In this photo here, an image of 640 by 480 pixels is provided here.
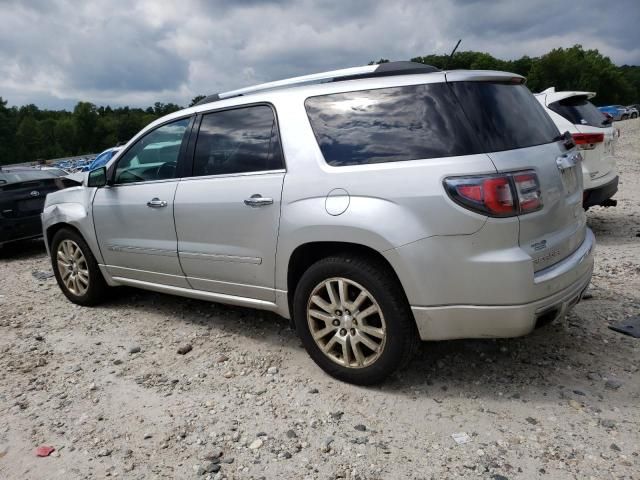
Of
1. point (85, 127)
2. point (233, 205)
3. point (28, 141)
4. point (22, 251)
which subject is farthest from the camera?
point (85, 127)

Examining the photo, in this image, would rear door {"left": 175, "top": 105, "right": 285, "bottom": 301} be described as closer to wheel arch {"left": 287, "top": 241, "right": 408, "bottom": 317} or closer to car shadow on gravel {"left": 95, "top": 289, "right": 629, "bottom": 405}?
wheel arch {"left": 287, "top": 241, "right": 408, "bottom": 317}

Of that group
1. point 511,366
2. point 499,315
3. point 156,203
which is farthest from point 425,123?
point 156,203

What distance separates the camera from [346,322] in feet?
10.3

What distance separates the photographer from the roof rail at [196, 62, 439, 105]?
10.5ft

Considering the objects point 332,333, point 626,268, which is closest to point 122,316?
point 332,333

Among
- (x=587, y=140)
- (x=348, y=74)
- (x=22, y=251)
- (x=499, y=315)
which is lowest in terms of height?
(x=22, y=251)

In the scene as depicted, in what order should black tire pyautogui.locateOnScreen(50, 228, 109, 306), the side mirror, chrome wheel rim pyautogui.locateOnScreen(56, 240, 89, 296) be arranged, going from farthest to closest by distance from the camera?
chrome wheel rim pyautogui.locateOnScreen(56, 240, 89, 296), black tire pyautogui.locateOnScreen(50, 228, 109, 306), the side mirror

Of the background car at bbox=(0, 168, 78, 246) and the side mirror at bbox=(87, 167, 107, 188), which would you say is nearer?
the side mirror at bbox=(87, 167, 107, 188)

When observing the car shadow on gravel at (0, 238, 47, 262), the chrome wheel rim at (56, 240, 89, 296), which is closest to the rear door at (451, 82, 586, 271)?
the chrome wheel rim at (56, 240, 89, 296)

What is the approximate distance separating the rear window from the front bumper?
75 cm

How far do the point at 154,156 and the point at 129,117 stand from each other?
119 metres

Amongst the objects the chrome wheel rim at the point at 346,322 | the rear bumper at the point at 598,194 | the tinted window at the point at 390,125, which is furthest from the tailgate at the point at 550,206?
the rear bumper at the point at 598,194

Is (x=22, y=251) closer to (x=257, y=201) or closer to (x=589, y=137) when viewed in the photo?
(x=257, y=201)

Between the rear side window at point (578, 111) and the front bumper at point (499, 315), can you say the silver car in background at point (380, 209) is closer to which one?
the front bumper at point (499, 315)
